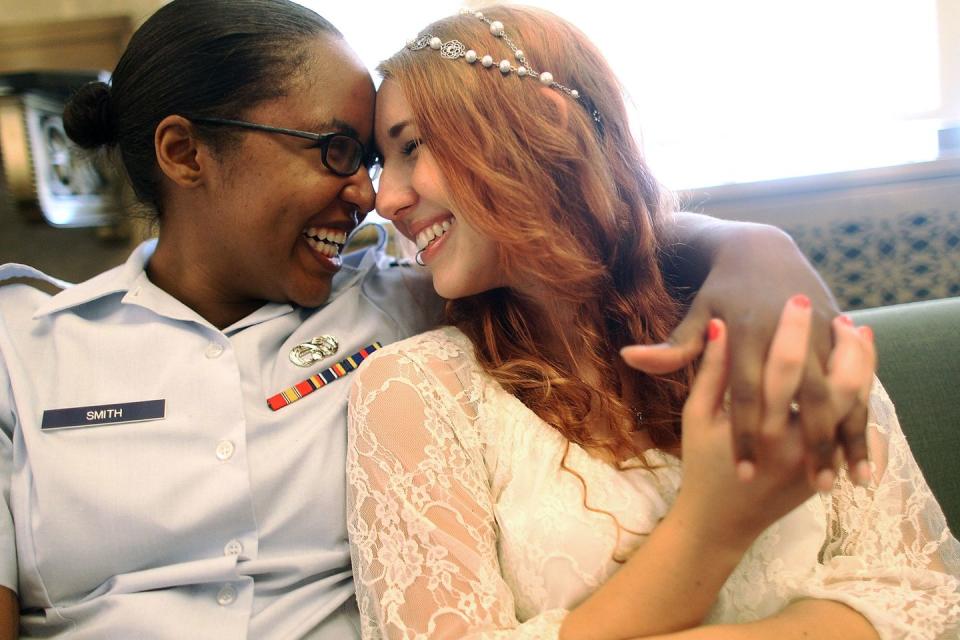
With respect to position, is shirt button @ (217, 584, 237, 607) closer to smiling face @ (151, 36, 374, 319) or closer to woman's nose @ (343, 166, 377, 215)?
smiling face @ (151, 36, 374, 319)

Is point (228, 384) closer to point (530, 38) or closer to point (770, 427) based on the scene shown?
point (530, 38)

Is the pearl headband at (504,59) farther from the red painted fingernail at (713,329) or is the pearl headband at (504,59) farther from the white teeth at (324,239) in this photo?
the red painted fingernail at (713,329)

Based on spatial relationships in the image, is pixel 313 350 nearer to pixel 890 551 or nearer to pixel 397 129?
pixel 397 129

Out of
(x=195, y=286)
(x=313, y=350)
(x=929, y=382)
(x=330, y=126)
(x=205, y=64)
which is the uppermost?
(x=205, y=64)

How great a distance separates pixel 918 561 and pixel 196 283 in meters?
1.08

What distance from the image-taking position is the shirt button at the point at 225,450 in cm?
104

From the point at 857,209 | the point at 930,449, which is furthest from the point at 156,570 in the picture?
the point at 857,209

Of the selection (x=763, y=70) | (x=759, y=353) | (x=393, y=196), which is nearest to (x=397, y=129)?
(x=393, y=196)

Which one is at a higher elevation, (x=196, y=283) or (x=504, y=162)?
(x=504, y=162)

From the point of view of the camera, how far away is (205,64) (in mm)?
1161

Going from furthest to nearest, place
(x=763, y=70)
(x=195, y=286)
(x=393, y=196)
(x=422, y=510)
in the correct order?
(x=763, y=70), (x=195, y=286), (x=393, y=196), (x=422, y=510)

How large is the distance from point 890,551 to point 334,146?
927 millimetres

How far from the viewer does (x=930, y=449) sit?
1.33 metres

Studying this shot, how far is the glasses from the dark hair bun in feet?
0.71
